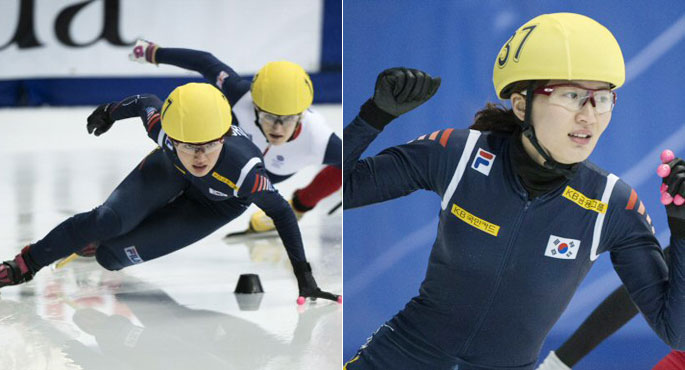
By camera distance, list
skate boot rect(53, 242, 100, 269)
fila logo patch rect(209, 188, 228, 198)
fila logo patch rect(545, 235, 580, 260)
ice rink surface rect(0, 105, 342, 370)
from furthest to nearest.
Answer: skate boot rect(53, 242, 100, 269) < fila logo patch rect(209, 188, 228, 198) < ice rink surface rect(0, 105, 342, 370) < fila logo patch rect(545, 235, 580, 260)

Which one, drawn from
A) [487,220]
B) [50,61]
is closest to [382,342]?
[487,220]

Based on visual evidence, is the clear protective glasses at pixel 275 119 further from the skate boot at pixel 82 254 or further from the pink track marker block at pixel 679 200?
the pink track marker block at pixel 679 200

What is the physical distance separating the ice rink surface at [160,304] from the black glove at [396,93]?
60.2 inches

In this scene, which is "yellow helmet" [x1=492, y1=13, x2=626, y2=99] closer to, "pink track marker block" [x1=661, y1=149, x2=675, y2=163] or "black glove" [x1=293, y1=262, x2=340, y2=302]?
"pink track marker block" [x1=661, y1=149, x2=675, y2=163]

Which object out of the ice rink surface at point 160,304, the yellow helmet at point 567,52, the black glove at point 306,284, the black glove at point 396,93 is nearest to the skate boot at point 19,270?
the ice rink surface at point 160,304

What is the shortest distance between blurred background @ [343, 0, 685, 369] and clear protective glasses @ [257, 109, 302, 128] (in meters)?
1.69

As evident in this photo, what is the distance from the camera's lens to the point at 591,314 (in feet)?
8.08

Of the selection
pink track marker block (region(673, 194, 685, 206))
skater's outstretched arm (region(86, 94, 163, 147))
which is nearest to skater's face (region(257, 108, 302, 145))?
skater's outstretched arm (region(86, 94, 163, 147))

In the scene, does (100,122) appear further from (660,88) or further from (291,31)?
(291,31)

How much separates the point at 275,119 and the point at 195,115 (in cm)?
82

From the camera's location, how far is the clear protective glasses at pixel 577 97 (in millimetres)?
1645

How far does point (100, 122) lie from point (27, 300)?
2.52ft

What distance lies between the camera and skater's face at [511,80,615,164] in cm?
164

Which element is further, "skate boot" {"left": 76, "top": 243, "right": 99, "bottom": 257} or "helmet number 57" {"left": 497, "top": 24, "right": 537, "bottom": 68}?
"skate boot" {"left": 76, "top": 243, "right": 99, "bottom": 257}
